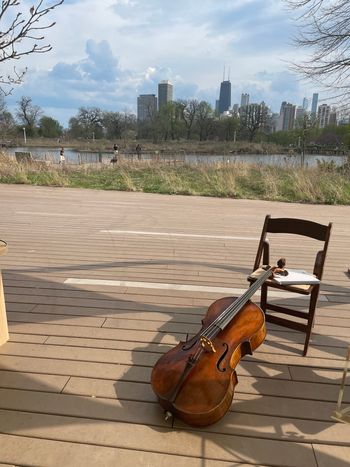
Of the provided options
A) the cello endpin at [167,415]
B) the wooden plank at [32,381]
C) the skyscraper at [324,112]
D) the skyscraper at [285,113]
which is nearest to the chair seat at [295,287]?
the cello endpin at [167,415]

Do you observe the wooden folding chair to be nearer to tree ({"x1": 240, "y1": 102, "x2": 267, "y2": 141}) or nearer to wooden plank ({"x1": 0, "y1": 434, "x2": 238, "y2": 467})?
wooden plank ({"x1": 0, "y1": 434, "x2": 238, "y2": 467})

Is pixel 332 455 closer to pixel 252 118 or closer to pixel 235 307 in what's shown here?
pixel 235 307

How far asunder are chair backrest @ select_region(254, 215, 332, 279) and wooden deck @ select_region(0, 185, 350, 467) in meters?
0.48

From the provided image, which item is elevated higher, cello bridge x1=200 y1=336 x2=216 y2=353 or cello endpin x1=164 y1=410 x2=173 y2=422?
cello bridge x1=200 y1=336 x2=216 y2=353

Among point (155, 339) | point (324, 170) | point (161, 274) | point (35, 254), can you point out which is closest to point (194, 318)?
point (155, 339)

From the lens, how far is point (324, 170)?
35.5ft

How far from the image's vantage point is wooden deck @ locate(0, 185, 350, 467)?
1504 millimetres

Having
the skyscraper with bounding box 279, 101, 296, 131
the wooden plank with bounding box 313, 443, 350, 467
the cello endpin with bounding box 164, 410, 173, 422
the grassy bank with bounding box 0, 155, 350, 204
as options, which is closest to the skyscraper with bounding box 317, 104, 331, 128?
the grassy bank with bounding box 0, 155, 350, 204

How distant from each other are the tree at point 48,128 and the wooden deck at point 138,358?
5685cm

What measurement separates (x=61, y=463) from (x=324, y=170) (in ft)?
36.0

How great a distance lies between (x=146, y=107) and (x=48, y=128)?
1632 cm

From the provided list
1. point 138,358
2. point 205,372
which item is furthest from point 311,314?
point 138,358

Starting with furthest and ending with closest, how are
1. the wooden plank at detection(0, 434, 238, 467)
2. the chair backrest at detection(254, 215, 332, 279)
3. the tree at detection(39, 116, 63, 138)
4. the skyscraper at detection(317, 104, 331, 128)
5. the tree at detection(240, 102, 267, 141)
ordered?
the tree at detection(39, 116, 63, 138) → the tree at detection(240, 102, 267, 141) → the skyscraper at detection(317, 104, 331, 128) → the chair backrest at detection(254, 215, 332, 279) → the wooden plank at detection(0, 434, 238, 467)

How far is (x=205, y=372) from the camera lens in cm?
160
